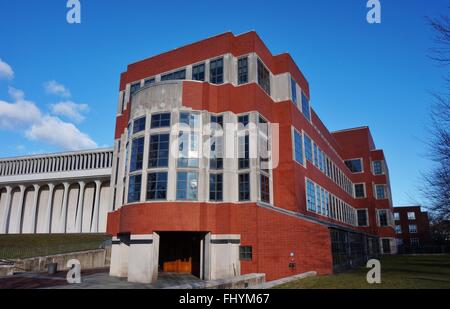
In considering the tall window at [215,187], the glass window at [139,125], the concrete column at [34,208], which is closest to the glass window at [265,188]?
the tall window at [215,187]

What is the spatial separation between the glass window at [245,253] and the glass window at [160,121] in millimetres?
9297

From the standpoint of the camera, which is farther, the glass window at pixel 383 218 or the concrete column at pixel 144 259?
the glass window at pixel 383 218

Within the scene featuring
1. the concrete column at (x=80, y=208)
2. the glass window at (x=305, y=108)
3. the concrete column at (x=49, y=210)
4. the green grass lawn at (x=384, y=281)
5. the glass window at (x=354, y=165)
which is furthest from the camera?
the concrete column at (x=49, y=210)

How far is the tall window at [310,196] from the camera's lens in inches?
1153

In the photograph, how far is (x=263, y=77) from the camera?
26391mm

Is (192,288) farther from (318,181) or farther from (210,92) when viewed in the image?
(318,181)

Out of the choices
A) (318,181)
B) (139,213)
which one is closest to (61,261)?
(139,213)

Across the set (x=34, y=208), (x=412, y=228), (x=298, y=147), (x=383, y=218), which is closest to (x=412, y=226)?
(x=412, y=228)

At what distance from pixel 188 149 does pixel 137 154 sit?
3.54 m

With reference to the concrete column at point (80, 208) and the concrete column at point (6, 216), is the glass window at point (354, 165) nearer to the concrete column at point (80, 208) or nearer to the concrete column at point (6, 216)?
the concrete column at point (80, 208)

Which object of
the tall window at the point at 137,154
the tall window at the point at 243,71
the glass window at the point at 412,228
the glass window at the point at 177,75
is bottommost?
the glass window at the point at 412,228

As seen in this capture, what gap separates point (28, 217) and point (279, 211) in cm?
6767

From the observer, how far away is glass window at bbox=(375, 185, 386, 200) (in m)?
59.4

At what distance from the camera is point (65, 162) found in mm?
69562
